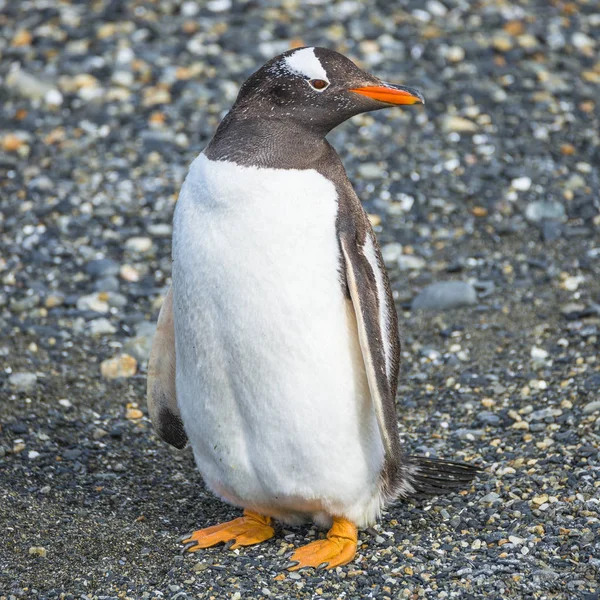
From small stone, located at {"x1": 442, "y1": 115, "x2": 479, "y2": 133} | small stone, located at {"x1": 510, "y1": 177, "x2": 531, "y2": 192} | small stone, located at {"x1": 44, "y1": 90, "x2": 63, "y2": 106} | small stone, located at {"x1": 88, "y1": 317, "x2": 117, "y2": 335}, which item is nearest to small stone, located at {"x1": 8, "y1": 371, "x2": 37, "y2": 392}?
small stone, located at {"x1": 88, "y1": 317, "x2": 117, "y2": 335}

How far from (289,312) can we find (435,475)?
3.34ft

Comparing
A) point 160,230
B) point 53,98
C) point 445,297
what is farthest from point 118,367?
point 53,98

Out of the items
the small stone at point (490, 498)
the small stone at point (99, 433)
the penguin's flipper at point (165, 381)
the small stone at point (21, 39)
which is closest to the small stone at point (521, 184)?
the small stone at point (490, 498)

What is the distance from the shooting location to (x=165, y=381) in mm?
3992

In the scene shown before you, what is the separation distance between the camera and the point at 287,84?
11.6ft

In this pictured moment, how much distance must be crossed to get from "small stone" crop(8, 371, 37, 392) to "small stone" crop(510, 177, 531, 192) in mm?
3305

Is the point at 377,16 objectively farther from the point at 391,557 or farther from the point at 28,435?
the point at 391,557

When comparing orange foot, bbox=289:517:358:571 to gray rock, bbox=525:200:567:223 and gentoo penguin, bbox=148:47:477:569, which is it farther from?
gray rock, bbox=525:200:567:223

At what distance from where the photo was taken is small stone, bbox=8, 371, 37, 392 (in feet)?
16.2

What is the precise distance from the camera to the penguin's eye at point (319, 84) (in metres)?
3.54

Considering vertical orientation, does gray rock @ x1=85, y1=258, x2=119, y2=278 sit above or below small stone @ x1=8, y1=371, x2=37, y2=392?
below

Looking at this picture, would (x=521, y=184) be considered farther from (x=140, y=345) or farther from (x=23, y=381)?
(x=23, y=381)

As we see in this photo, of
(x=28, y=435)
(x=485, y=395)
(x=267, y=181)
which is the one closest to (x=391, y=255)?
(x=485, y=395)

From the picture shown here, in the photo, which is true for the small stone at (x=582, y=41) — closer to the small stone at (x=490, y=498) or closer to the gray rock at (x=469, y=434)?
the gray rock at (x=469, y=434)
